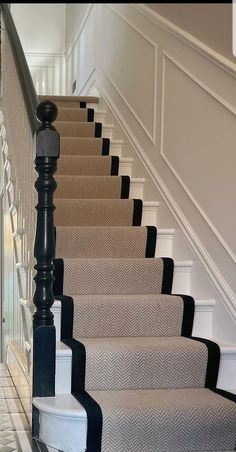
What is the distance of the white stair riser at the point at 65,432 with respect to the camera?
1.96m

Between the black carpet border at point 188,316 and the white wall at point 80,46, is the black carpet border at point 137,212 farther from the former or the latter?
the white wall at point 80,46

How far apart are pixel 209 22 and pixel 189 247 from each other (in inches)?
43.0

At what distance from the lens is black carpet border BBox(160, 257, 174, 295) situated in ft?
9.37

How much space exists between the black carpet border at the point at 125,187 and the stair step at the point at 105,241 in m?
0.56

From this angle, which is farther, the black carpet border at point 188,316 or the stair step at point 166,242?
the stair step at point 166,242

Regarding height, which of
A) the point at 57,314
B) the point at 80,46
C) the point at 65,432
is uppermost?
the point at 80,46

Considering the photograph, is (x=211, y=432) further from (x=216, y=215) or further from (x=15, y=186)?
(x=15, y=186)

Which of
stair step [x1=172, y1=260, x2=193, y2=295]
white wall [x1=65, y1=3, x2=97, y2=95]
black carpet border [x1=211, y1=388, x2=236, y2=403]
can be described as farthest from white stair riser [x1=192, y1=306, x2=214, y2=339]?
white wall [x1=65, y1=3, x2=97, y2=95]

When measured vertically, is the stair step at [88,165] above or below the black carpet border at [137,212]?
above

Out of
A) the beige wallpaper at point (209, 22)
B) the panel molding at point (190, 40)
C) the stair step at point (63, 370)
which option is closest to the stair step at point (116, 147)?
the panel molding at point (190, 40)

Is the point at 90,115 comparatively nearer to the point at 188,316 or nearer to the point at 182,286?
the point at 182,286

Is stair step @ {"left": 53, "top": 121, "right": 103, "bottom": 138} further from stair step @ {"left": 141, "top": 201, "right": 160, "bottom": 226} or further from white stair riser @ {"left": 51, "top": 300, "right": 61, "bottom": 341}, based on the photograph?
white stair riser @ {"left": 51, "top": 300, "right": 61, "bottom": 341}

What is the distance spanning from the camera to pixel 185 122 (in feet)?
9.91

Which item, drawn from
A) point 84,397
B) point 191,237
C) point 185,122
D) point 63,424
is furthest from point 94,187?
point 63,424
